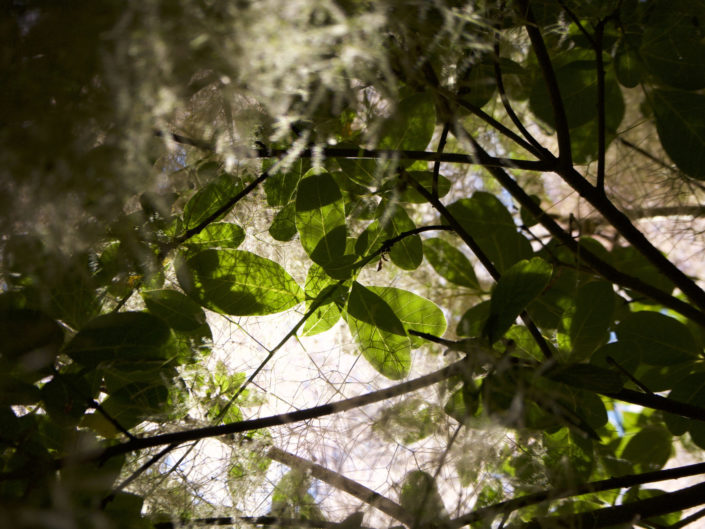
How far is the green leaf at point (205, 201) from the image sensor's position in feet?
1.90

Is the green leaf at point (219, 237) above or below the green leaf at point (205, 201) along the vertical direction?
below

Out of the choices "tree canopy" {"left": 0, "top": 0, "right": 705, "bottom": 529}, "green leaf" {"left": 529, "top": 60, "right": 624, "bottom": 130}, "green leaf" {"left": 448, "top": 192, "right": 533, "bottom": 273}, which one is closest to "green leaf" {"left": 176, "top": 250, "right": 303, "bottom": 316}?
"tree canopy" {"left": 0, "top": 0, "right": 705, "bottom": 529}

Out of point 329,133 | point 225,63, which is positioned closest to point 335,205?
point 329,133

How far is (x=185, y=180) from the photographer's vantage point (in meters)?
0.53

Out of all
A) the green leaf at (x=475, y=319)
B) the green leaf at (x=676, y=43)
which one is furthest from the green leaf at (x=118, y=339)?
the green leaf at (x=676, y=43)

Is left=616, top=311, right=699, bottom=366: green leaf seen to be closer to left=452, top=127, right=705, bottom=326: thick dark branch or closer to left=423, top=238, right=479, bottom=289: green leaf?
left=452, top=127, right=705, bottom=326: thick dark branch

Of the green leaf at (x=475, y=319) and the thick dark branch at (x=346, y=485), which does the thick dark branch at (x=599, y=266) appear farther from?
the thick dark branch at (x=346, y=485)

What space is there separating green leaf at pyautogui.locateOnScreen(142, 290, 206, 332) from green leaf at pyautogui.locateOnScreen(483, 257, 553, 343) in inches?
10.8

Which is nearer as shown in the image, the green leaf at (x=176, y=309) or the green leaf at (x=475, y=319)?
the green leaf at (x=176, y=309)

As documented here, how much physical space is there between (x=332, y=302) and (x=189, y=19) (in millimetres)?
357

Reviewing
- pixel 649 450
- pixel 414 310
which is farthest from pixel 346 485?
pixel 649 450

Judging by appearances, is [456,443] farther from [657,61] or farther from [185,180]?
[657,61]

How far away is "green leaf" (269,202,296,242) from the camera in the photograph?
23.8 inches

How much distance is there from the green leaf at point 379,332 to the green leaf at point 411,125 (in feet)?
0.48
